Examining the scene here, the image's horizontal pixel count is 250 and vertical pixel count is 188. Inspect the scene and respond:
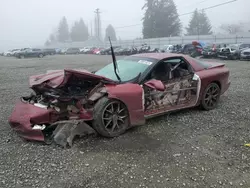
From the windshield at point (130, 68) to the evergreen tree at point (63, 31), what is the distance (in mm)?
103708

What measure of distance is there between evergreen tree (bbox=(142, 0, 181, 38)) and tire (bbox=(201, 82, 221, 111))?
5163 cm

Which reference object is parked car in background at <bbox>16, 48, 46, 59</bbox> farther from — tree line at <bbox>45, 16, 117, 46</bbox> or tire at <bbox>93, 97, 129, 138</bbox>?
tree line at <bbox>45, 16, 117, 46</bbox>

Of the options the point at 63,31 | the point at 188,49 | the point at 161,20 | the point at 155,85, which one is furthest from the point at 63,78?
the point at 63,31

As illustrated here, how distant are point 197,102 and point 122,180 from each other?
285 centimetres

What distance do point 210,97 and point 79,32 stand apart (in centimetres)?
9767

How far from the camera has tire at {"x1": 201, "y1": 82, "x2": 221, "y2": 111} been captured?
5246mm

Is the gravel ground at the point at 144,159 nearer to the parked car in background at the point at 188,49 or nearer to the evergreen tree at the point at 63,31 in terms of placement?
the parked car in background at the point at 188,49

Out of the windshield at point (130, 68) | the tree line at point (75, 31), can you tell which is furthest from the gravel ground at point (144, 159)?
the tree line at point (75, 31)

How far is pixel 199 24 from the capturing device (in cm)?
6203

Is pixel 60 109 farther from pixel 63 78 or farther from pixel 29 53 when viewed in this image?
pixel 29 53

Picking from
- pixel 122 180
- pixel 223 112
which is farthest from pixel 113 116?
pixel 223 112

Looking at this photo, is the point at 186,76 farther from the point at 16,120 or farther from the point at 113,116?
the point at 16,120

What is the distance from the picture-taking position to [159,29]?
5503 centimetres

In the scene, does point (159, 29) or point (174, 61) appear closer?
point (174, 61)
